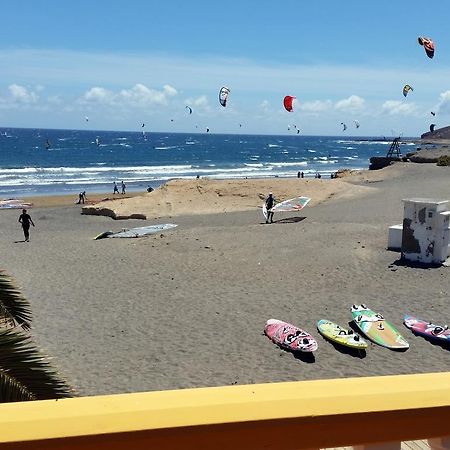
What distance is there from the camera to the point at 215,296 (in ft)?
42.8

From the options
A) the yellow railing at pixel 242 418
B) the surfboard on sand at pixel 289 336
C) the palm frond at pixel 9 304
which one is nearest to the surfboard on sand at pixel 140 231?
the surfboard on sand at pixel 289 336

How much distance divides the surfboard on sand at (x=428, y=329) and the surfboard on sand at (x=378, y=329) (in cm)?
37

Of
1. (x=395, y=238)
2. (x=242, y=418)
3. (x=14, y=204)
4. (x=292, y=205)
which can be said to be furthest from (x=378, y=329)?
(x=14, y=204)

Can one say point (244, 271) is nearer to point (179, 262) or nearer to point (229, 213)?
point (179, 262)

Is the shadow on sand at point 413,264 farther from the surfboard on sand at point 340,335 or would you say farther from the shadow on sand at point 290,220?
the shadow on sand at point 290,220

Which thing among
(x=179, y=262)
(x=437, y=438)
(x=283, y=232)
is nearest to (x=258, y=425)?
(x=437, y=438)

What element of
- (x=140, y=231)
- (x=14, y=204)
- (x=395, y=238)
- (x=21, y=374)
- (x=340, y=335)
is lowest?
(x=14, y=204)

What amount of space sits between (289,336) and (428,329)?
8.62ft

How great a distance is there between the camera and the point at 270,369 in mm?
9180

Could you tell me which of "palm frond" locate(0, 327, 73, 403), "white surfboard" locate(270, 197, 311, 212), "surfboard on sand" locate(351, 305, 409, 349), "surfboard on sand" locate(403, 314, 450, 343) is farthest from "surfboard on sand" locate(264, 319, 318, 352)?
"white surfboard" locate(270, 197, 311, 212)

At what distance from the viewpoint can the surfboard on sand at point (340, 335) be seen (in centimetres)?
971

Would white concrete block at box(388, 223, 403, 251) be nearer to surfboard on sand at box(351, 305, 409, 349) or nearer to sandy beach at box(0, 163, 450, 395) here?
sandy beach at box(0, 163, 450, 395)

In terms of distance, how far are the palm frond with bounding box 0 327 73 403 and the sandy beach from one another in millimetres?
5152

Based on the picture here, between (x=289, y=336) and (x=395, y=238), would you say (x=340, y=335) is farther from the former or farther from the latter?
(x=395, y=238)
